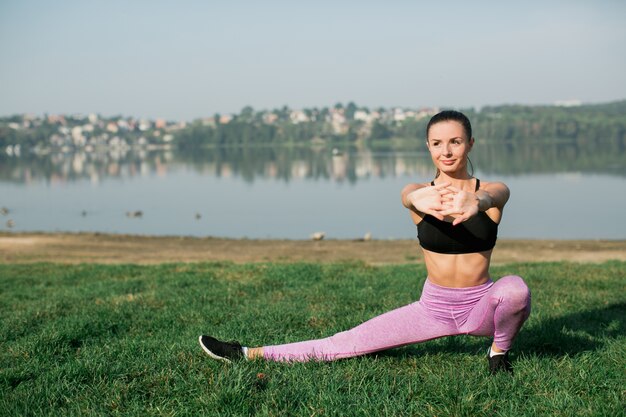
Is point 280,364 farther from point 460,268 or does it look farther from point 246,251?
point 246,251

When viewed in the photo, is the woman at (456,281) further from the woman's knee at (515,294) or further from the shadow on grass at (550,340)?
the shadow on grass at (550,340)

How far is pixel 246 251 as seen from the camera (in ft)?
60.1

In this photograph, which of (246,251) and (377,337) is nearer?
(377,337)

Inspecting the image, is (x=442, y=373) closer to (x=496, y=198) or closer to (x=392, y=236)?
(x=496, y=198)

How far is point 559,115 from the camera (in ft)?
540

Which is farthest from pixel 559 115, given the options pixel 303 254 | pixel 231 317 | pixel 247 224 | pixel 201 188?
pixel 231 317

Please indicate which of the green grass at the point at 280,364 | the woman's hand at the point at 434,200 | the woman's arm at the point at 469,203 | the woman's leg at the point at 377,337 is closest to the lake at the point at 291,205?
the green grass at the point at 280,364

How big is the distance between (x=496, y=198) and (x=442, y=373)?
116 cm

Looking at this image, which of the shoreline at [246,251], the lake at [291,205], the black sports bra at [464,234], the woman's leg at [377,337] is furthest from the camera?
the lake at [291,205]

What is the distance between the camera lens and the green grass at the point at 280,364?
3.73 meters

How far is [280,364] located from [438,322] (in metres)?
1.05

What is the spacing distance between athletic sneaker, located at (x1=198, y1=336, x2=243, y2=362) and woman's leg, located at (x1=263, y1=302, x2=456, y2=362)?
0.19 m

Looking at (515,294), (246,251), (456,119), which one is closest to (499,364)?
(515,294)

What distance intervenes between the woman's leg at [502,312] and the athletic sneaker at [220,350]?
1.48 meters
